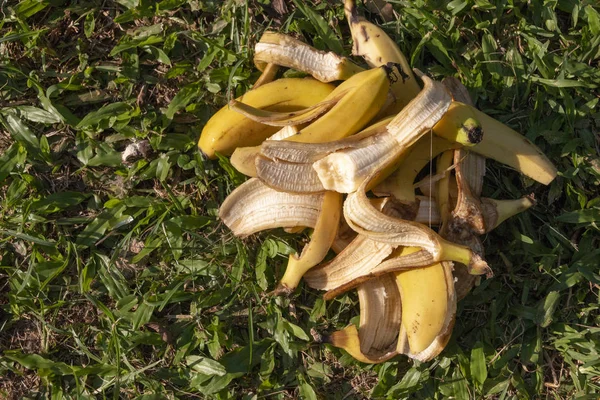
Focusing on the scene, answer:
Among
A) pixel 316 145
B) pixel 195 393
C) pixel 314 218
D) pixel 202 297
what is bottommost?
pixel 195 393

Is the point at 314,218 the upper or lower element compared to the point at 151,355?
upper

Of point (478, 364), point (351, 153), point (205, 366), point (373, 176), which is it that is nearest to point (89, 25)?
point (351, 153)

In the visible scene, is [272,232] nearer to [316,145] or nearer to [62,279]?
[316,145]

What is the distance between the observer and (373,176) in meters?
2.52

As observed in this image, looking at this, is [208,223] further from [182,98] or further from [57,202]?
Answer: [57,202]

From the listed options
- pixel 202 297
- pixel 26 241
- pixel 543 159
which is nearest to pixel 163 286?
pixel 202 297

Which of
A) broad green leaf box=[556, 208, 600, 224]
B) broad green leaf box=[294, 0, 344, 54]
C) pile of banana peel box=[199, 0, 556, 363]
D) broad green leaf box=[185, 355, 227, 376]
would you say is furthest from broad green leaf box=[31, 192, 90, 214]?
broad green leaf box=[556, 208, 600, 224]

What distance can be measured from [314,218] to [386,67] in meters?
0.75

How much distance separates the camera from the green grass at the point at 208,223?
3.12 meters

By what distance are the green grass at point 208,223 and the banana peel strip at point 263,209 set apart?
0.71 feet

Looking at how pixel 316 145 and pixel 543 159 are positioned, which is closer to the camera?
pixel 316 145

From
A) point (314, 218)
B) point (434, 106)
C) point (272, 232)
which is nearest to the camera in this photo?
point (434, 106)

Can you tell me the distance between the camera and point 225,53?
315 centimetres

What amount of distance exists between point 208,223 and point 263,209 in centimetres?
42
